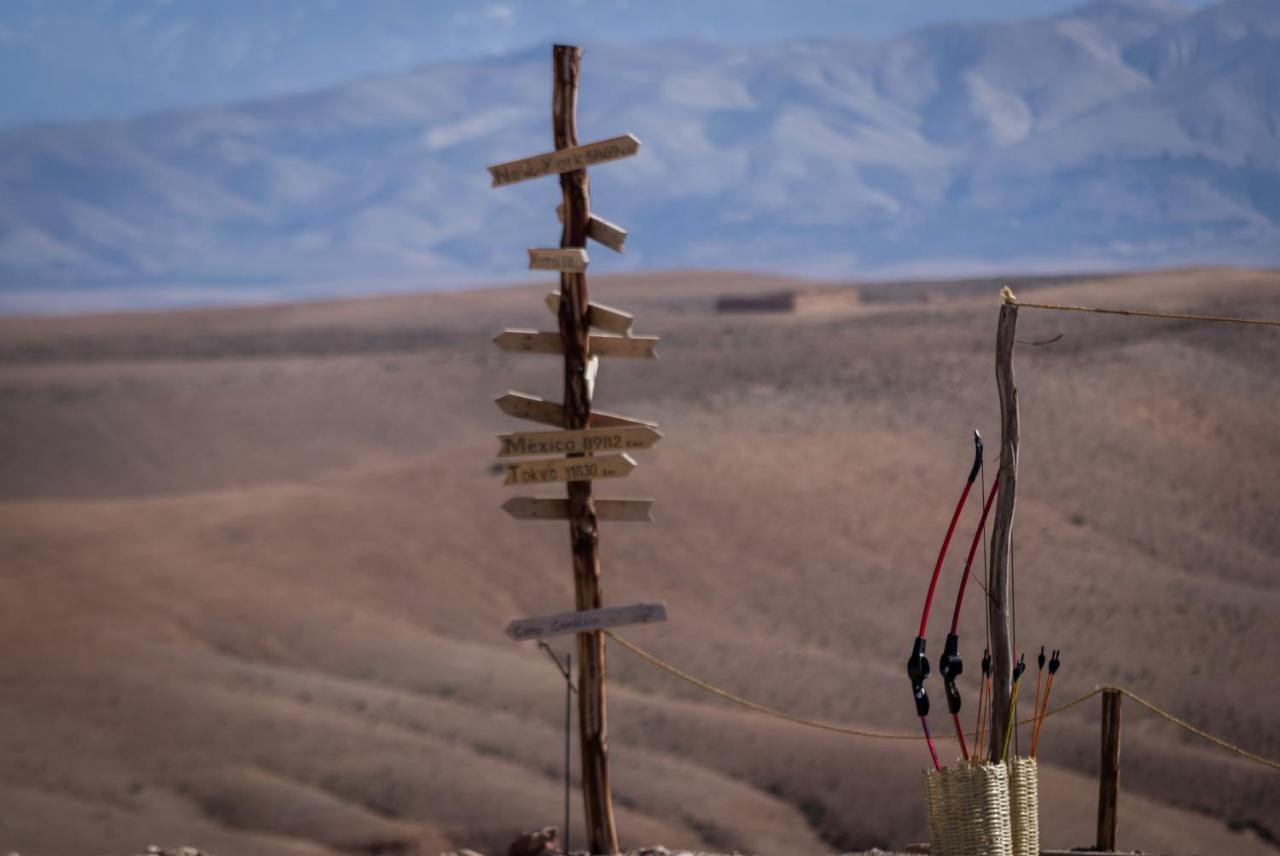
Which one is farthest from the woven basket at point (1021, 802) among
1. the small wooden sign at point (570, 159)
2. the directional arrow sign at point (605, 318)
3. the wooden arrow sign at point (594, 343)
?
the small wooden sign at point (570, 159)

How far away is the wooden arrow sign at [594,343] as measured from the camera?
10.3 meters

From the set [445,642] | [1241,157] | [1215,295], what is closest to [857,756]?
[445,642]

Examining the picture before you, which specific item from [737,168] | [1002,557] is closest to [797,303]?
[1002,557]

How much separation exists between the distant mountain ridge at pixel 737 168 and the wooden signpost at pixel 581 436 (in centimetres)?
10522

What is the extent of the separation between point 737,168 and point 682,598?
118 m

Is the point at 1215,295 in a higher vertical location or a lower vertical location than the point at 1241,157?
lower

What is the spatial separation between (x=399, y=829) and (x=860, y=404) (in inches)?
623

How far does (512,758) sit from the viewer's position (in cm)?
1756

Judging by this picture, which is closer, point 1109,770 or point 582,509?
point 1109,770

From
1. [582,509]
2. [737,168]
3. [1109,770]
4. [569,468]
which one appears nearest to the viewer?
[1109,770]

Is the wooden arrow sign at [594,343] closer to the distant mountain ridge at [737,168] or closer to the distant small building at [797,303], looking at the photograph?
the distant small building at [797,303]

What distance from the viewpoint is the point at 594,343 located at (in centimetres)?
1035

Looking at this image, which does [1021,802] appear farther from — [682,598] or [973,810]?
[682,598]

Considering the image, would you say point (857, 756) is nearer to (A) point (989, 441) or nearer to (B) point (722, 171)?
(A) point (989, 441)
